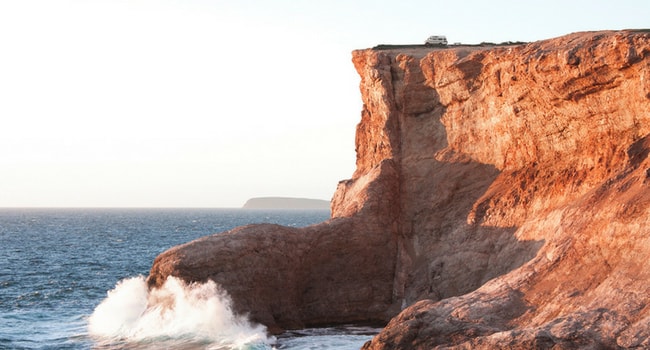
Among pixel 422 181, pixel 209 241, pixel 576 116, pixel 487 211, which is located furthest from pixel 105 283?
pixel 576 116

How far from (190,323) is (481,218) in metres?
13.1

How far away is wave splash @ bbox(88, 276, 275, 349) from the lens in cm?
2855

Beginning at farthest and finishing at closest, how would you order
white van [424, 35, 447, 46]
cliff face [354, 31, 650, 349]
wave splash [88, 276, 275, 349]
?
white van [424, 35, 447, 46]
wave splash [88, 276, 275, 349]
cliff face [354, 31, 650, 349]

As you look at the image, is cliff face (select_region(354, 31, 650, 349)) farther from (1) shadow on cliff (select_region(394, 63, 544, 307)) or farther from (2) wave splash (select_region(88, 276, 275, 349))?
(2) wave splash (select_region(88, 276, 275, 349))

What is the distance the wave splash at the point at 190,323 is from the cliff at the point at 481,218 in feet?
1.98

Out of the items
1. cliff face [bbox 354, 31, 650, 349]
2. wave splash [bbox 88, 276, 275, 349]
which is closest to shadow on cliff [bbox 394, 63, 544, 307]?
cliff face [bbox 354, 31, 650, 349]

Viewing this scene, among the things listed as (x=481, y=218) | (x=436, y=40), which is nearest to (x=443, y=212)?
(x=481, y=218)

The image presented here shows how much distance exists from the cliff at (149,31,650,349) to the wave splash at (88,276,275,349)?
60 centimetres

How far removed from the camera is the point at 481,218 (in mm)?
32344

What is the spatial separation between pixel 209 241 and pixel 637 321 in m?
16.7

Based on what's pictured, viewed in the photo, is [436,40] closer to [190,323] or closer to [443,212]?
[443,212]

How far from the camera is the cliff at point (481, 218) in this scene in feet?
75.1

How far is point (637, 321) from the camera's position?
20.2 m

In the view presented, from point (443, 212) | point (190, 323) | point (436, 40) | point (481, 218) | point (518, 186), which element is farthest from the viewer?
point (436, 40)
